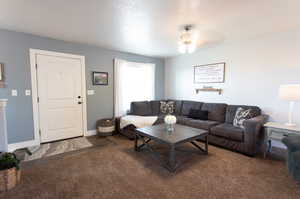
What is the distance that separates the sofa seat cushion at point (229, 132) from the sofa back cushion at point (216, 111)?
1.86 ft

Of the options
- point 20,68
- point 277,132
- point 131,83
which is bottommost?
point 277,132

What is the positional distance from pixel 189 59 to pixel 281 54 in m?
2.18

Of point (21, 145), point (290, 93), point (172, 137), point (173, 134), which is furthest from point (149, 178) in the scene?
point (21, 145)

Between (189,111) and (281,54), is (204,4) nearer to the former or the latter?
(281,54)

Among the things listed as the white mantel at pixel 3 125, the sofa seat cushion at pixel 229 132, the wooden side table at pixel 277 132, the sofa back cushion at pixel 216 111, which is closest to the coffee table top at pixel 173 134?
the sofa seat cushion at pixel 229 132

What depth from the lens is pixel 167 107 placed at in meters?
4.55

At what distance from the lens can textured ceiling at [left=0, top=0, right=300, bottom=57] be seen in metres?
1.90

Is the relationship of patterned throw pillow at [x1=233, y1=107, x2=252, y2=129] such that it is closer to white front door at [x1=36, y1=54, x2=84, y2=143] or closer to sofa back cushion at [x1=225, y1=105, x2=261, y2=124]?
sofa back cushion at [x1=225, y1=105, x2=261, y2=124]

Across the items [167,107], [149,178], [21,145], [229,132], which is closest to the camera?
[149,178]

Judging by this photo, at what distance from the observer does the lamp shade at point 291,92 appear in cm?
241

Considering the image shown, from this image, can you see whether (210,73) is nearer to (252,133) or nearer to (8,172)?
(252,133)

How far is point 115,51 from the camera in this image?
4156mm

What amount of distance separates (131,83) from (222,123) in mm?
2739

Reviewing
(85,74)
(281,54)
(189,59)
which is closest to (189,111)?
(189,59)
